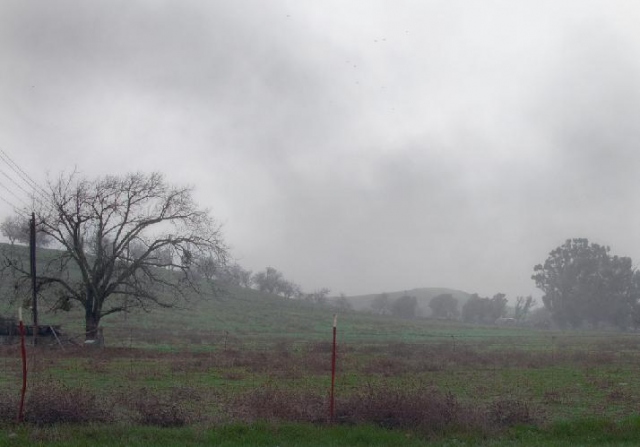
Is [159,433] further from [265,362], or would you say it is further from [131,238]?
[131,238]

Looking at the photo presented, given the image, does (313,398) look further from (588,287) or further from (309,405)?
(588,287)

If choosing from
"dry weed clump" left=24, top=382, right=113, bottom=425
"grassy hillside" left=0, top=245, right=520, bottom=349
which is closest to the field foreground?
"dry weed clump" left=24, top=382, right=113, bottom=425

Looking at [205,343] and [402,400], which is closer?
[402,400]

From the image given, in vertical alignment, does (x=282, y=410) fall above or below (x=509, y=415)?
above

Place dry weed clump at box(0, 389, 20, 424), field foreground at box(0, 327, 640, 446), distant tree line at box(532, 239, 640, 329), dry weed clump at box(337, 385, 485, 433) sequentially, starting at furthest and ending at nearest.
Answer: distant tree line at box(532, 239, 640, 329) → dry weed clump at box(337, 385, 485, 433) → dry weed clump at box(0, 389, 20, 424) → field foreground at box(0, 327, 640, 446)

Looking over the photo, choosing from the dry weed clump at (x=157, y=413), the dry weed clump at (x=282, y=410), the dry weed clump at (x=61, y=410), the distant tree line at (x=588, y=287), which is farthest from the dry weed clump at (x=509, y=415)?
the distant tree line at (x=588, y=287)

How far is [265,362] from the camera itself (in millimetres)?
26234

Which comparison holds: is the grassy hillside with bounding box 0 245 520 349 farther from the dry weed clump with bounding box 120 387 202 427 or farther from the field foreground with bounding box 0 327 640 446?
the dry weed clump with bounding box 120 387 202 427

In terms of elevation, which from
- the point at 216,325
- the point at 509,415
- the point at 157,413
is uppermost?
the point at 157,413

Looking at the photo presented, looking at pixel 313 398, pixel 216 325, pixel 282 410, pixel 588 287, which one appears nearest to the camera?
pixel 282 410

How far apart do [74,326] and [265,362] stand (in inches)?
1054

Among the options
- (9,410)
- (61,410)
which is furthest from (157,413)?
(9,410)

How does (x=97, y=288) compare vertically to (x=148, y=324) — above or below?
above

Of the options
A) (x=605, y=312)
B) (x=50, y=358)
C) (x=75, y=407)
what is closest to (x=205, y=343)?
(x=50, y=358)
